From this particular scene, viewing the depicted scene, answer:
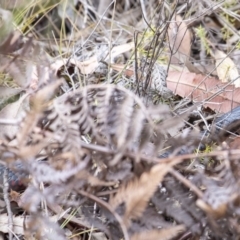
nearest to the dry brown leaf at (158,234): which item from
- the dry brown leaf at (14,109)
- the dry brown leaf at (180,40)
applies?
the dry brown leaf at (14,109)

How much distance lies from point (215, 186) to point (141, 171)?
142 millimetres

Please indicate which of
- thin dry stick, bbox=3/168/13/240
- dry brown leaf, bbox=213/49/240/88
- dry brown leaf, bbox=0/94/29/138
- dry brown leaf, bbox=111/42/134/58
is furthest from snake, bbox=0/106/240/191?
dry brown leaf, bbox=111/42/134/58

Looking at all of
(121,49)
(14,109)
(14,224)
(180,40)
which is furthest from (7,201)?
(180,40)

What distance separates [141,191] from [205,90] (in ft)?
3.04

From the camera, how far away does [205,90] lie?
5.77 ft

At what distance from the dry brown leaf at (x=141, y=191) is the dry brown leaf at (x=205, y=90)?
29.3 inches

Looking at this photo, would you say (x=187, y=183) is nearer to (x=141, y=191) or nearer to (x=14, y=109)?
(x=141, y=191)

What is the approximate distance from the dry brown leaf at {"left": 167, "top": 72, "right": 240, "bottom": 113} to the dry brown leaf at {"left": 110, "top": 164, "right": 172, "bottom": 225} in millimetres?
743

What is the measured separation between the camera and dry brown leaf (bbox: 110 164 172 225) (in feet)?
2.93

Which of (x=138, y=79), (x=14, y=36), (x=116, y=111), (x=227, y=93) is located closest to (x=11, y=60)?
(x=14, y=36)

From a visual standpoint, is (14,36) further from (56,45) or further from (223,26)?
(223,26)

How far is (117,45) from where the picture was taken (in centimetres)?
217

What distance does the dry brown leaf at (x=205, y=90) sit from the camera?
1.70 meters

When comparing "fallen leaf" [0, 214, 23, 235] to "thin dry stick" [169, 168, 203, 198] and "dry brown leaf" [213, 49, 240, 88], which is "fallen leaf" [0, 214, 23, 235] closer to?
"thin dry stick" [169, 168, 203, 198]
